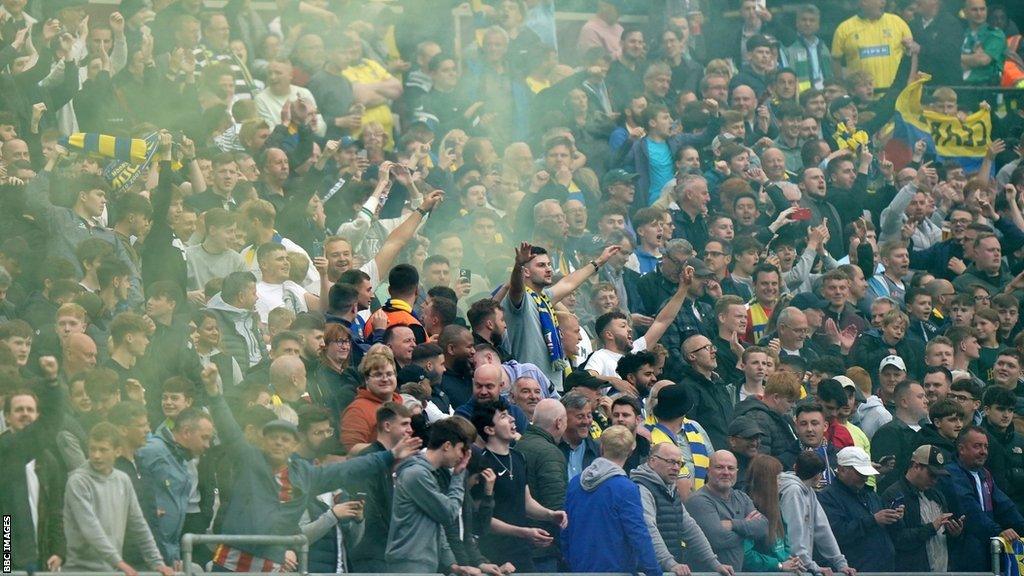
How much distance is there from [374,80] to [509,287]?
5505 millimetres

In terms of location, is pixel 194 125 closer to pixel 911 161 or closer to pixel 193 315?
pixel 193 315

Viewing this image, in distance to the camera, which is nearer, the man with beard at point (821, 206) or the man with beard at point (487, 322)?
the man with beard at point (487, 322)

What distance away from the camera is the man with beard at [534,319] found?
1159cm

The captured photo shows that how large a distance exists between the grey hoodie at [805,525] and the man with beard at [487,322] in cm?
182

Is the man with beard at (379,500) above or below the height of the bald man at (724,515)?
above

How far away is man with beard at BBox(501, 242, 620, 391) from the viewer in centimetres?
1159

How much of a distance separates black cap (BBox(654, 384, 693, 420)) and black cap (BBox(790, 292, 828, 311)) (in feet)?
11.8

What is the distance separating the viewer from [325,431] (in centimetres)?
962

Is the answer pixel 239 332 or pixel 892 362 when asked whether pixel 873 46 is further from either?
pixel 239 332

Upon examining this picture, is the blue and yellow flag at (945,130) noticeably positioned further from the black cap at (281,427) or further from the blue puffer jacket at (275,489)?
the blue puffer jacket at (275,489)

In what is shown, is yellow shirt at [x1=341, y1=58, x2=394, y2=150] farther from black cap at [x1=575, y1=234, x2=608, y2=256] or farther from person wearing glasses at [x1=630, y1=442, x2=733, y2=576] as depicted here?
person wearing glasses at [x1=630, y1=442, x2=733, y2=576]

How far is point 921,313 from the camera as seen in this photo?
623 inches

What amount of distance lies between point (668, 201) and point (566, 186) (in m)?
0.85
